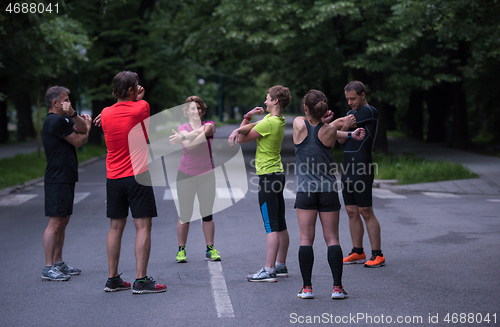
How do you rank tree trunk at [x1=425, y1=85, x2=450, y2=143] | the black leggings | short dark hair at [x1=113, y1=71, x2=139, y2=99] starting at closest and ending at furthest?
1. short dark hair at [x1=113, y1=71, x2=139, y2=99]
2. the black leggings
3. tree trunk at [x1=425, y1=85, x2=450, y2=143]

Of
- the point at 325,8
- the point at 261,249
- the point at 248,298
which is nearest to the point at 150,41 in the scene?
the point at 325,8

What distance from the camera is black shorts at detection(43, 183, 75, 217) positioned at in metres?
5.99

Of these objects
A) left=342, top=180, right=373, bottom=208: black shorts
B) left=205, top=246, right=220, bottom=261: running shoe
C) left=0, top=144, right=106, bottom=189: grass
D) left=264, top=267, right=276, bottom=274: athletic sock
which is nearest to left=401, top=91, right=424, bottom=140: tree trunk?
left=0, top=144, right=106, bottom=189: grass

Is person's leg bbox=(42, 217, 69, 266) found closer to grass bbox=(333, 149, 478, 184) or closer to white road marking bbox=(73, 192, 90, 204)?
white road marking bbox=(73, 192, 90, 204)

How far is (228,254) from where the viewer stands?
7.06 m

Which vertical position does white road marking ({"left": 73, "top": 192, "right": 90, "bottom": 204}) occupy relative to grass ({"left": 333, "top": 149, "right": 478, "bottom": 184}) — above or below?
below

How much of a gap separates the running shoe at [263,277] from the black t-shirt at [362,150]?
1.46m

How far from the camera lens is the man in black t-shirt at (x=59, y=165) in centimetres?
589

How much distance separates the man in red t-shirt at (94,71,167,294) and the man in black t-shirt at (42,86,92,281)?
80 centimetres

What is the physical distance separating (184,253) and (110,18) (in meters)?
23.9

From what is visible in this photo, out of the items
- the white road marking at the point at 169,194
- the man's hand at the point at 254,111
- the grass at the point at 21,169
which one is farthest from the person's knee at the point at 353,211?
the grass at the point at 21,169

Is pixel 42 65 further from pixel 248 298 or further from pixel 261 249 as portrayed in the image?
pixel 248 298

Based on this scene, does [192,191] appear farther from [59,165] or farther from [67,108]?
[67,108]

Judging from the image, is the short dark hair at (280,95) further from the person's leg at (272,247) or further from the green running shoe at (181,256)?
the green running shoe at (181,256)
